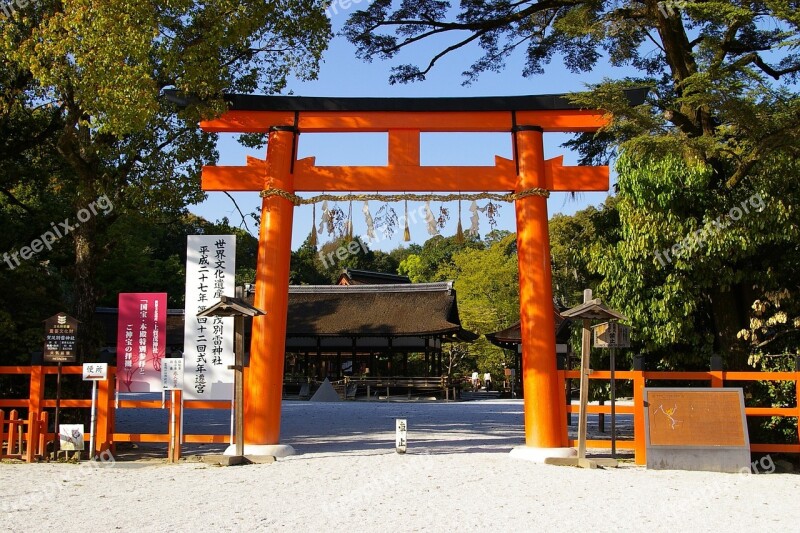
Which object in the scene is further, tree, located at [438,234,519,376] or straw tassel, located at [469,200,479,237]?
tree, located at [438,234,519,376]

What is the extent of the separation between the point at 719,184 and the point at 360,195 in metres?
4.50

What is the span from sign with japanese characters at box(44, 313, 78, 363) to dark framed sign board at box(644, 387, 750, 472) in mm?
6510

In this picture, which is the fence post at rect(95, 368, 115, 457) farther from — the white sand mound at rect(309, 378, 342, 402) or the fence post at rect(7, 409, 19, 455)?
the white sand mound at rect(309, 378, 342, 402)

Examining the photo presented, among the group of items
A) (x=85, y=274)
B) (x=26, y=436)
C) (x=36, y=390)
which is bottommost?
(x=26, y=436)

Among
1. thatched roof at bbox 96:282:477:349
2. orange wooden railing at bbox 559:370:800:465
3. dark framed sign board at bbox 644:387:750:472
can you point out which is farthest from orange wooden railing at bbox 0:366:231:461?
thatched roof at bbox 96:282:477:349

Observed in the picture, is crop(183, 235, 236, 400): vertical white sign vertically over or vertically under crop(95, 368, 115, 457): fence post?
over

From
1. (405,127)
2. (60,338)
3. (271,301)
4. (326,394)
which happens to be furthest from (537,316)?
(326,394)

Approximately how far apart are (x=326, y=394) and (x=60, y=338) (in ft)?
49.7

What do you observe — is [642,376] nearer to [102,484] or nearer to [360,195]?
[360,195]

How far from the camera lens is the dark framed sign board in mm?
7797

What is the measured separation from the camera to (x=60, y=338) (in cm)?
836

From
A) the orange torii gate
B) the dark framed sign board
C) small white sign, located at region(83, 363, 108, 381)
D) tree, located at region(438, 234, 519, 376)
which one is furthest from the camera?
tree, located at region(438, 234, 519, 376)

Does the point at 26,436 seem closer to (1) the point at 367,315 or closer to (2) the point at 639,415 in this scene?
(2) the point at 639,415

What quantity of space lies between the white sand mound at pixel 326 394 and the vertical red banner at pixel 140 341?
1399 cm
